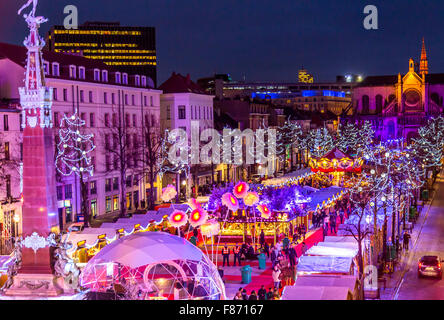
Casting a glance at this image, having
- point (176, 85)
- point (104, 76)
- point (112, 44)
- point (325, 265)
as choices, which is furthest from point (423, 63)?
point (325, 265)

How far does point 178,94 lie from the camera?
245ft

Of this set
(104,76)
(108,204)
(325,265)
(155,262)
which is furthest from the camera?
(104,76)

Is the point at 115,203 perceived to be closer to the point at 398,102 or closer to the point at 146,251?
the point at 146,251

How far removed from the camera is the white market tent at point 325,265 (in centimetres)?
2455

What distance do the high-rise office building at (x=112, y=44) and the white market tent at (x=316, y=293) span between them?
53.1 meters

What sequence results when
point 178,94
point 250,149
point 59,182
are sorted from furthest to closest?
point 250,149 < point 178,94 < point 59,182

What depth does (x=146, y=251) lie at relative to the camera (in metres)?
23.2

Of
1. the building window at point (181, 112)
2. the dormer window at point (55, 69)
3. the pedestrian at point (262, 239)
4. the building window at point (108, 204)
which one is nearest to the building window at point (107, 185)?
the building window at point (108, 204)

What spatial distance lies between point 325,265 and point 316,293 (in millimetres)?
5571

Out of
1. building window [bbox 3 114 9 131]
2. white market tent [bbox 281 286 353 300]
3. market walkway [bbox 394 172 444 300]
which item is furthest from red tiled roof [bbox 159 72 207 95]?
white market tent [bbox 281 286 353 300]
